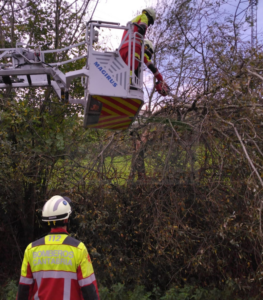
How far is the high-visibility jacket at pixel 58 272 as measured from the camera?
2473 mm

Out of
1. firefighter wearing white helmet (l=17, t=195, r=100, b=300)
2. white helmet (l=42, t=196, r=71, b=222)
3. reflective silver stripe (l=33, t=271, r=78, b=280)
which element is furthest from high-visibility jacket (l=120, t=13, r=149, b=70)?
reflective silver stripe (l=33, t=271, r=78, b=280)

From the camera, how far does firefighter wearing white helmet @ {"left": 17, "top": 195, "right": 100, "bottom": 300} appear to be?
2.47 meters

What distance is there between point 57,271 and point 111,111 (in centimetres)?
278

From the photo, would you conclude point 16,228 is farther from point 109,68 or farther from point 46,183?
point 109,68

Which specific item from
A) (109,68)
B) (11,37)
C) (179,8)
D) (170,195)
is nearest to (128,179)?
(170,195)

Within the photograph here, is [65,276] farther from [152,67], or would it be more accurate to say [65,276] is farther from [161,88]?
[161,88]

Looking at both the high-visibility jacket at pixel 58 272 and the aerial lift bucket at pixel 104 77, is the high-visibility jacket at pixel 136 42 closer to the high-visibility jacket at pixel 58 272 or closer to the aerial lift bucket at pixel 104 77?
the aerial lift bucket at pixel 104 77

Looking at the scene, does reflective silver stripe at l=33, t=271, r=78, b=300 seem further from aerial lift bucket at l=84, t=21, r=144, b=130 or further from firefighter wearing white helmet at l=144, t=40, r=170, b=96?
firefighter wearing white helmet at l=144, t=40, r=170, b=96

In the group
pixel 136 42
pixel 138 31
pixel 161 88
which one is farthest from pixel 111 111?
pixel 161 88

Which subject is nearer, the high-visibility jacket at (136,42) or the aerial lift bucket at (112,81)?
the aerial lift bucket at (112,81)

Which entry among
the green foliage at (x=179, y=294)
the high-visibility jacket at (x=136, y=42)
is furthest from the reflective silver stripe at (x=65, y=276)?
the green foliage at (x=179, y=294)

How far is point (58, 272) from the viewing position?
2.49 meters

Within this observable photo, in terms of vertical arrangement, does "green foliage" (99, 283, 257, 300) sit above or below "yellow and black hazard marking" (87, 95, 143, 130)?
below

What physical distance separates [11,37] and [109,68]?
6575 millimetres
